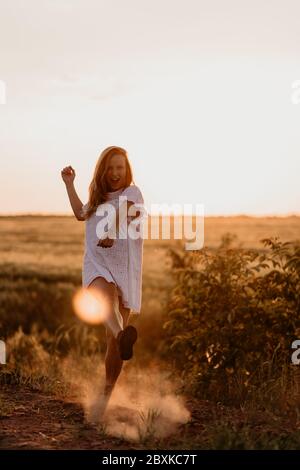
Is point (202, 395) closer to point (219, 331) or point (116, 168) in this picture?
point (219, 331)

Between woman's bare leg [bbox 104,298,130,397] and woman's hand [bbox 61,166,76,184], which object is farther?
woman's hand [bbox 61,166,76,184]

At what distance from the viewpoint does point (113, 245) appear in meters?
6.09

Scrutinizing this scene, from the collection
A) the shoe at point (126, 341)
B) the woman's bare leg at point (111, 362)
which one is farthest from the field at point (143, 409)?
the shoe at point (126, 341)

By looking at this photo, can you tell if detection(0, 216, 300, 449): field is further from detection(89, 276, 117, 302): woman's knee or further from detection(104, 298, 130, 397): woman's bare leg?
detection(89, 276, 117, 302): woman's knee

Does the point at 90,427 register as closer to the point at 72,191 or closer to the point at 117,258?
the point at 117,258

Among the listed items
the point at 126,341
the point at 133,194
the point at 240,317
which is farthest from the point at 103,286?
the point at 240,317

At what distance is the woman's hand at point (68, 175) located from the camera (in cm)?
627

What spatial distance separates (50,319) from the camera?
17.9m

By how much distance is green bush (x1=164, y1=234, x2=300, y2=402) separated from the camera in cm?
783

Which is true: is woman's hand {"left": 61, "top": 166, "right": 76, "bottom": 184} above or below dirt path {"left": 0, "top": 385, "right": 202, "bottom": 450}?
above

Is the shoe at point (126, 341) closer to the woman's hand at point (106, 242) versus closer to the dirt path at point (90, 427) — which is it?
the dirt path at point (90, 427)

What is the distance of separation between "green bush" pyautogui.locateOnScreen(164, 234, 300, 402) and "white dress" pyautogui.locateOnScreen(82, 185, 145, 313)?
1969 mm

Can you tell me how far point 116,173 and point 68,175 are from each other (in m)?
0.44

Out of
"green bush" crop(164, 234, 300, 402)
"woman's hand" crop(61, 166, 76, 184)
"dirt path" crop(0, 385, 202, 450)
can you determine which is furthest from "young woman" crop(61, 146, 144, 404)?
"green bush" crop(164, 234, 300, 402)
